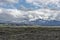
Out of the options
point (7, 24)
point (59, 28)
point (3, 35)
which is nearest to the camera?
point (3, 35)

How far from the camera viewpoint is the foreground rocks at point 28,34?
8.23 metres

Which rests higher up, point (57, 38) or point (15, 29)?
point (15, 29)

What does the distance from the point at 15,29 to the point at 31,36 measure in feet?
3.00

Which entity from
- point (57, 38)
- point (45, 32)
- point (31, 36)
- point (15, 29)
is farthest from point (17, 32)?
point (57, 38)

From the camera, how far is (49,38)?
8.58 m

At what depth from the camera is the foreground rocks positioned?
8234 mm

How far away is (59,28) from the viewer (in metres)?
8.70

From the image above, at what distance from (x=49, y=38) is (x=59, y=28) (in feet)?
2.45

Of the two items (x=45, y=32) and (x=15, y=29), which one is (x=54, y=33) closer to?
(x=45, y=32)

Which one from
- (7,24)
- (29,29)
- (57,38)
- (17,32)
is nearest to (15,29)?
(17,32)

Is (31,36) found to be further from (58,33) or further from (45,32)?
A: (58,33)

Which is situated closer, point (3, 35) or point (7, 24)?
point (3, 35)

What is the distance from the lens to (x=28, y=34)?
8477 millimetres

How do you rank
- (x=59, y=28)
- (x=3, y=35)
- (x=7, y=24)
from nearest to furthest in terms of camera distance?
(x=3, y=35) < (x=59, y=28) < (x=7, y=24)
